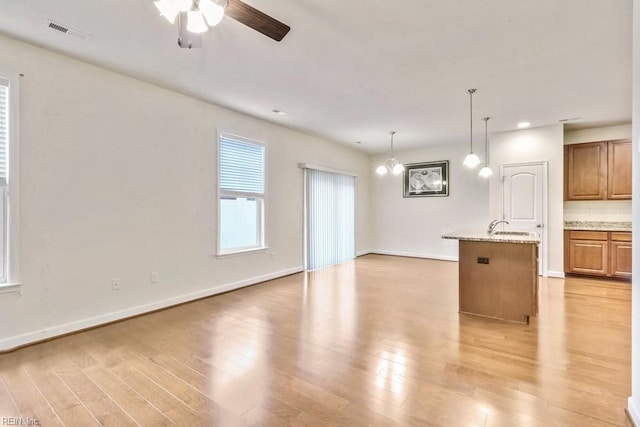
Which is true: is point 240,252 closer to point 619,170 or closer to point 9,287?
point 9,287

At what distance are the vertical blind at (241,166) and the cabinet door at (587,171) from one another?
17.4 feet

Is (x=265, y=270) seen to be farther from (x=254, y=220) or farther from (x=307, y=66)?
(x=307, y=66)

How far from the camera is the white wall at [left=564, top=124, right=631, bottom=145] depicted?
202 inches

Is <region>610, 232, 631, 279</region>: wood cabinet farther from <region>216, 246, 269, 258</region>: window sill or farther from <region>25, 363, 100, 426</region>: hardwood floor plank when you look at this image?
<region>25, 363, 100, 426</region>: hardwood floor plank

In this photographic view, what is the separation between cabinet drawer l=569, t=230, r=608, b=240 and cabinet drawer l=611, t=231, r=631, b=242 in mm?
93

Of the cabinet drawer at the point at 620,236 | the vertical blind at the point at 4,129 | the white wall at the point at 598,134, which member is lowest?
the cabinet drawer at the point at 620,236

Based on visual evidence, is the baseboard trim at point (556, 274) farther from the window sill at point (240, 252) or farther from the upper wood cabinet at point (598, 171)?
the window sill at point (240, 252)

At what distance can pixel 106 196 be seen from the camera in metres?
3.19

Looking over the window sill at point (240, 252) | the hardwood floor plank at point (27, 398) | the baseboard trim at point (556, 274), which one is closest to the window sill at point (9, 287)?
the hardwood floor plank at point (27, 398)

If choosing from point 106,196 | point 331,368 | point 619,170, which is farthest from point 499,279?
point 106,196

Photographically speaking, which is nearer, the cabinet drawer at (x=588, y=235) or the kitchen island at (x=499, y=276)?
the kitchen island at (x=499, y=276)

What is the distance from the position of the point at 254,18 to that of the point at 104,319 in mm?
3194

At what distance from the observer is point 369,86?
359cm

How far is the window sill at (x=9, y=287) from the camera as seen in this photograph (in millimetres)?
2592
